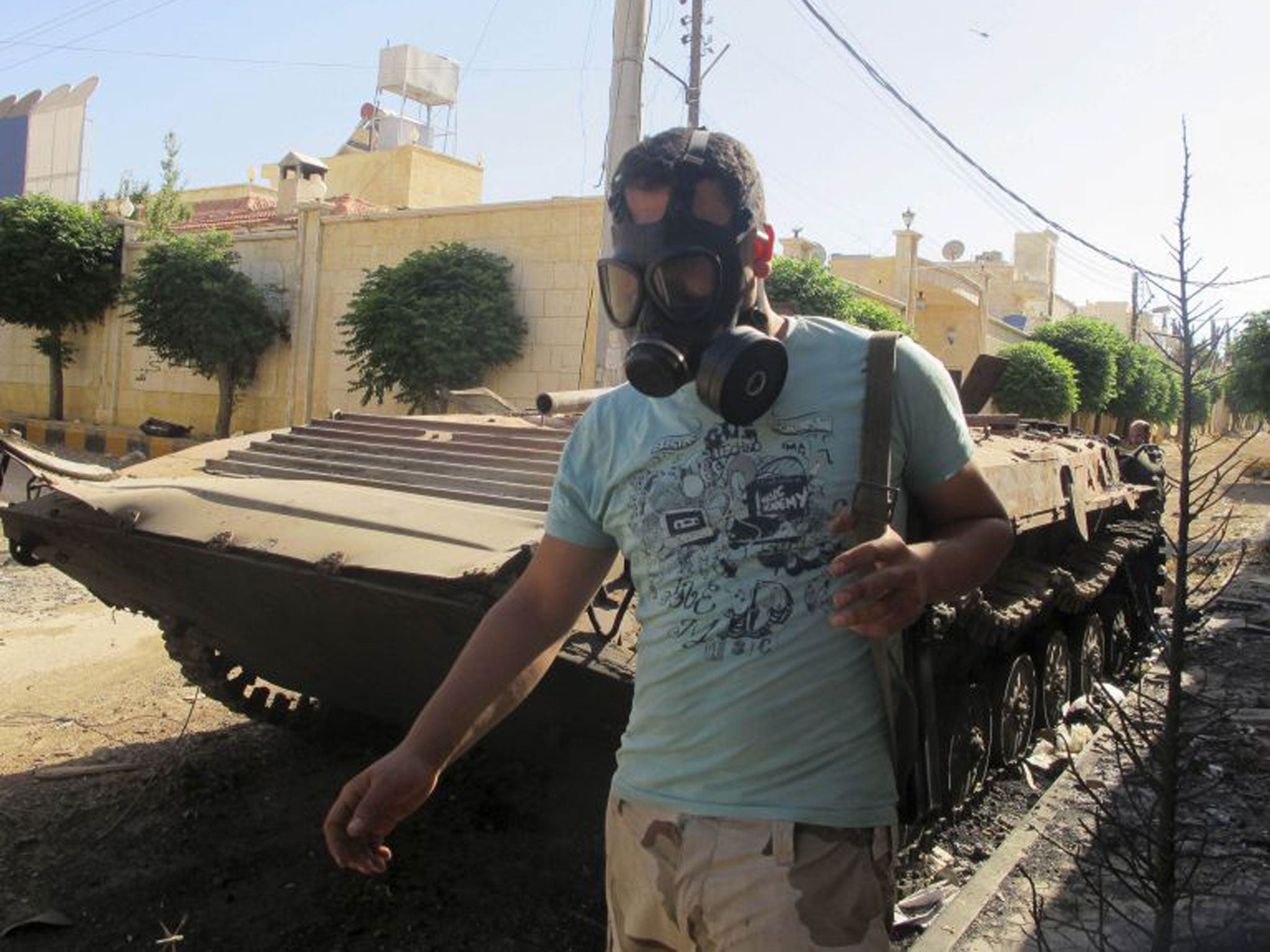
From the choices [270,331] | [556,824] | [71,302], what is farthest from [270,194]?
[556,824]

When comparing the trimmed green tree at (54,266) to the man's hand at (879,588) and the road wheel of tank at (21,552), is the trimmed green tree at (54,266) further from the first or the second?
the man's hand at (879,588)

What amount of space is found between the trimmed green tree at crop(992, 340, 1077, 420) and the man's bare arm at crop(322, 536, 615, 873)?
20390 millimetres

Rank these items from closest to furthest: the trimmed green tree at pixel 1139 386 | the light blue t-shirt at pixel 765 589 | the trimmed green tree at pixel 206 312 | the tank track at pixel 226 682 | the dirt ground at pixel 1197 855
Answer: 1. the light blue t-shirt at pixel 765 589
2. the dirt ground at pixel 1197 855
3. the tank track at pixel 226 682
4. the trimmed green tree at pixel 206 312
5. the trimmed green tree at pixel 1139 386

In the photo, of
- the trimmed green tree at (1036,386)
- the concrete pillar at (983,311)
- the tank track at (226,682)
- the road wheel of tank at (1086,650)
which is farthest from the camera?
the concrete pillar at (983,311)

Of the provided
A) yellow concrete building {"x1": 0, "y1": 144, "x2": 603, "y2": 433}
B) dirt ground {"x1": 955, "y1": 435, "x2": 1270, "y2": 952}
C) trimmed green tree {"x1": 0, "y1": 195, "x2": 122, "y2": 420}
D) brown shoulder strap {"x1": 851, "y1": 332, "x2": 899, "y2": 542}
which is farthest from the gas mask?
trimmed green tree {"x1": 0, "y1": 195, "x2": 122, "y2": 420}

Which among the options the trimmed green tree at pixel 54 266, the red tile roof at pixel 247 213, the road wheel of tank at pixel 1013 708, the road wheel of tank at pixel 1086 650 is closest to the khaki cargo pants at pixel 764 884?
the road wheel of tank at pixel 1013 708

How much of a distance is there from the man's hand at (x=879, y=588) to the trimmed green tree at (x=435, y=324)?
12.7 meters

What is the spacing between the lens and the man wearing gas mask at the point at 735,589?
151cm

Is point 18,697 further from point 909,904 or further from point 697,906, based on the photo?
point 697,906

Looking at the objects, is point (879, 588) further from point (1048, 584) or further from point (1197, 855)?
point (1048, 584)

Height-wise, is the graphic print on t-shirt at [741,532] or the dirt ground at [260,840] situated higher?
the graphic print on t-shirt at [741,532]

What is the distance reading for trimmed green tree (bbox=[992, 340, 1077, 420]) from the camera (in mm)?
21250

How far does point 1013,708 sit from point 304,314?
14.2 meters

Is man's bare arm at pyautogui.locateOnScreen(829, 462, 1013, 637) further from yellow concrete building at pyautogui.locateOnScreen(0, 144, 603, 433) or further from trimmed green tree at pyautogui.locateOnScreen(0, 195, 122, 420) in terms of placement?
trimmed green tree at pyautogui.locateOnScreen(0, 195, 122, 420)
